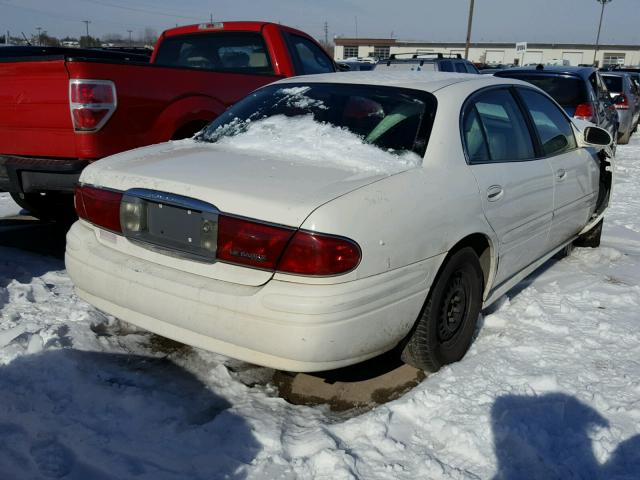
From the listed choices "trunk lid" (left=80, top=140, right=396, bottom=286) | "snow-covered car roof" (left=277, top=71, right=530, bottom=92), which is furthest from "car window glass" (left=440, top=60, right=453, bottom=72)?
"trunk lid" (left=80, top=140, right=396, bottom=286)

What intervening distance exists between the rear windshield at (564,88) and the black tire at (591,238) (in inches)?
149

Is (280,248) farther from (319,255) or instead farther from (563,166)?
(563,166)

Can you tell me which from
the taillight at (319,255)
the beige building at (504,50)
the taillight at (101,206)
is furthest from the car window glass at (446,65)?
the beige building at (504,50)

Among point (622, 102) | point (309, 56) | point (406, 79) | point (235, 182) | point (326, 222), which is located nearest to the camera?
point (326, 222)

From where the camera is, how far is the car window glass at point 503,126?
3453 millimetres

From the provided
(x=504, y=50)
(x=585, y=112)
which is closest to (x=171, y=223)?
(x=585, y=112)

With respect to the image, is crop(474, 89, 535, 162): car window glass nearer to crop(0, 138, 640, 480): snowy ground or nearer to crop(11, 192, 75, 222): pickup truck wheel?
crop(0, 138, 640, 480): snowy ground

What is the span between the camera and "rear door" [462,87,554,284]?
127 inches

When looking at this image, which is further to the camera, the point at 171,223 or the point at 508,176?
the point at 508,176

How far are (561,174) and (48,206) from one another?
4386 millimetres

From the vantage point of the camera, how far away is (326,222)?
7.59ft

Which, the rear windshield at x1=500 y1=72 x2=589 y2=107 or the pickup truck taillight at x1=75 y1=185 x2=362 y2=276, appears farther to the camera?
the rear windshield at x1=500 y1=72 x2=589 y2=107

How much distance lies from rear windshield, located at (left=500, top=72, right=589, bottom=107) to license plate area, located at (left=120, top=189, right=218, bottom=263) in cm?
754

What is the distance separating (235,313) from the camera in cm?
244
